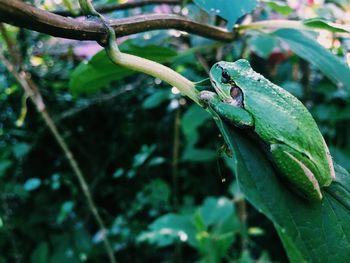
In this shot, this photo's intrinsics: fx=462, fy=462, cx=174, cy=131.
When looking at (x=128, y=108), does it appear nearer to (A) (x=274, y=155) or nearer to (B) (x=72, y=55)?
(B) (x=72, y=55)

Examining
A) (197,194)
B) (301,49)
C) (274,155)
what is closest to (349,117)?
(197,194)

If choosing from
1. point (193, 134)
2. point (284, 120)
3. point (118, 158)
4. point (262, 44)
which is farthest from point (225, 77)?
point (118, 158)

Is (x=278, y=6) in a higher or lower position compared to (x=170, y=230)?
higher

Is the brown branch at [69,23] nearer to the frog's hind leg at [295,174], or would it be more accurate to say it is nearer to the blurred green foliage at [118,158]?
the frog's hind leg at [295,174]

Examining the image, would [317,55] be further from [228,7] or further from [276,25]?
[228,7]

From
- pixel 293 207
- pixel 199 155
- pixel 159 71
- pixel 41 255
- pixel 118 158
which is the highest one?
pixel 159 71

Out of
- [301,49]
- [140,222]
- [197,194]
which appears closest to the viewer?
[301,49]

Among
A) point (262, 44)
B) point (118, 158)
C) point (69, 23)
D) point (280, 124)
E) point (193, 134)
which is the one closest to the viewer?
point (69, 23)
